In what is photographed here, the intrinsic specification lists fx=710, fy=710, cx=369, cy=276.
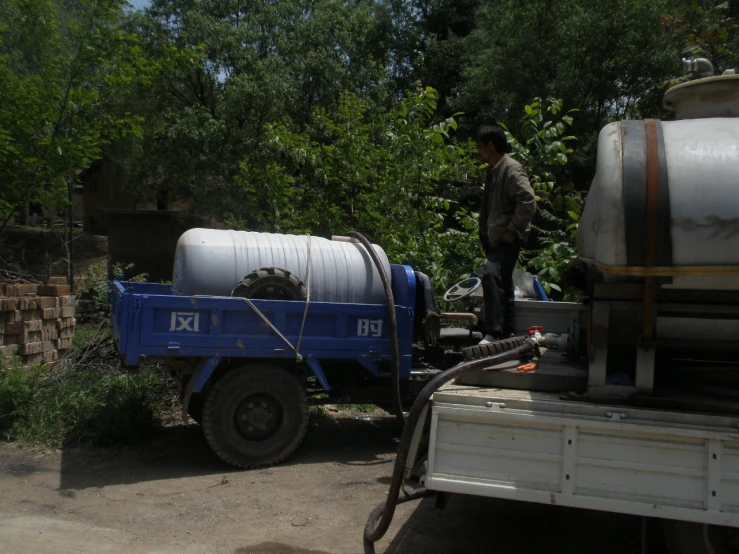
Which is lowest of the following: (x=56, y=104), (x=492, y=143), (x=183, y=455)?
(x=183, y=455)

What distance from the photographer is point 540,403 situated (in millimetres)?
3473

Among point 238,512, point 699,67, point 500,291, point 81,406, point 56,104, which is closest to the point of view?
point 699,67

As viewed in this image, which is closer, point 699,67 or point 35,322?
point 699,67

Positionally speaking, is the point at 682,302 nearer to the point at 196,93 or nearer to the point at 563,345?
the point at 563,345

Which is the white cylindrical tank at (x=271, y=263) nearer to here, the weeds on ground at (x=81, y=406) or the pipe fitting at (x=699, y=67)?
the weeds on ground at (x=81, y=406)

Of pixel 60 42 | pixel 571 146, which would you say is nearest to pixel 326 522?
pixel 60 42

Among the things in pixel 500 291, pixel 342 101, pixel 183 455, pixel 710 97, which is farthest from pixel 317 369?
pixel 342 101

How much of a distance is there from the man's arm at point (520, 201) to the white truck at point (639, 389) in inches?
54.5

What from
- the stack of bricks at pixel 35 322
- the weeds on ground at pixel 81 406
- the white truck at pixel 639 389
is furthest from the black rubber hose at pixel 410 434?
the stack of bricks at pixel 35 322

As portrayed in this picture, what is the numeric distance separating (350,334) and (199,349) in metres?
1.28

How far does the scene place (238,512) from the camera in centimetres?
489

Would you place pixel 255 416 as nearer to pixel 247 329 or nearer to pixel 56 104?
pixel 247 329

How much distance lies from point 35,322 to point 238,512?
443cm

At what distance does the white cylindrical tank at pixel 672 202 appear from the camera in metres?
3.00
